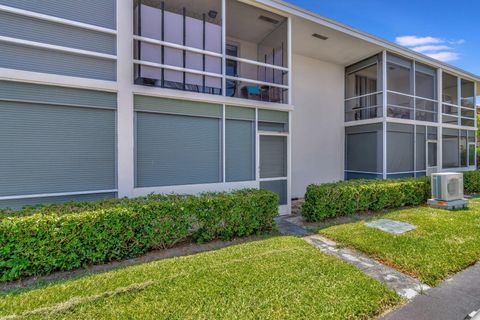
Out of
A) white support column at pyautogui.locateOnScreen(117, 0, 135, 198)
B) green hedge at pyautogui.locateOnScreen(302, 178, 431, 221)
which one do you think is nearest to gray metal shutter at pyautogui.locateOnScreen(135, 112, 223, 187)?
white support column at pyautogui.locateOnScreen(117, 0, 135, 198)

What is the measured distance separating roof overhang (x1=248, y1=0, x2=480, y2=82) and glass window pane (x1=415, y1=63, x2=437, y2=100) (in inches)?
10.9

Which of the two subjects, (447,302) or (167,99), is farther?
(167,99)

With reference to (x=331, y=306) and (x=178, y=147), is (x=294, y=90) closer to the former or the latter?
(x=178, y=147)

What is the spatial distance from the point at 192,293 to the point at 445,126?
14.7 m

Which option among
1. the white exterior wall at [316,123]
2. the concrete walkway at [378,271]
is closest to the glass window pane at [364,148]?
the white exterior wall at [316,123]

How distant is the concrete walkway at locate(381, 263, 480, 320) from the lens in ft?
9.45

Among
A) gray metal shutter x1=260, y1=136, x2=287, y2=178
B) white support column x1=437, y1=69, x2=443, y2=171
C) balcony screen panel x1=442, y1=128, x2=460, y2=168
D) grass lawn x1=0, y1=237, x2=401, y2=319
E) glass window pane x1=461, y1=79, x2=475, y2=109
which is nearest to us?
grass lawn x1=0, y1=237, x2=401, y2=319

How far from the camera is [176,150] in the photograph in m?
6.15

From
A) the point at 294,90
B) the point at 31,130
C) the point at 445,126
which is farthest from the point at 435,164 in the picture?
the point at 31,130

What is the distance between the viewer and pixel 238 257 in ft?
14.3

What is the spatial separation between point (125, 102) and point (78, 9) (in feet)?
6.71

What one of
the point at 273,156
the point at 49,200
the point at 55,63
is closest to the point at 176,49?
the point at 55,63

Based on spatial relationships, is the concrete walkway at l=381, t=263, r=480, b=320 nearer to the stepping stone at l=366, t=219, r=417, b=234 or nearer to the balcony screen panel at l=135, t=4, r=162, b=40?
the stepping stone at l=366, t=219, r=417, b=234

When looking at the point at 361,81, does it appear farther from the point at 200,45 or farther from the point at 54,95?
the point at 54,95
